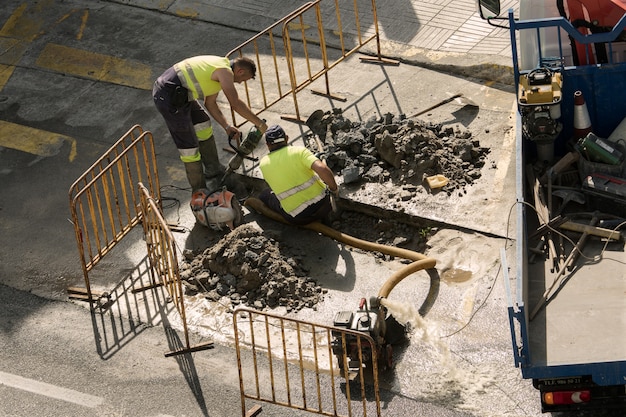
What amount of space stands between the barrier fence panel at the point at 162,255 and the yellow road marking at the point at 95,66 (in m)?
3.65

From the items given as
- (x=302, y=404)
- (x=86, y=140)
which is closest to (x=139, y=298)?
(x=302, y=404)

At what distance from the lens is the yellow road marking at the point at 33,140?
1260 cm

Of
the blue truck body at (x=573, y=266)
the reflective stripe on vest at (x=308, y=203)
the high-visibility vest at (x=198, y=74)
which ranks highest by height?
the blue truck body at (x=573, y=266)

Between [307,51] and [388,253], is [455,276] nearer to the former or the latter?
[388,253]

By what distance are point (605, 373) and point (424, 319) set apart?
8.23ft

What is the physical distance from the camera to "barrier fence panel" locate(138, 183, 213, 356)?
9.24 metres

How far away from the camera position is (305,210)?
1054 centimetres

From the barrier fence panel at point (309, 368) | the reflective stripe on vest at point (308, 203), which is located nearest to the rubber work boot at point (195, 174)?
the reflective stripe on vest at point (308, 203)

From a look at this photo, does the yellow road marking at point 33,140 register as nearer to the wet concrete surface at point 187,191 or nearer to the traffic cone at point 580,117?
the wet concrete surface at point 187,191

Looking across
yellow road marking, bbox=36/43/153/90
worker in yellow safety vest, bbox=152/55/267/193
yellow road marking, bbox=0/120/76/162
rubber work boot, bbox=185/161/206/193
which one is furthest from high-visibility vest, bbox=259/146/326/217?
yellow road marking, bbox=36/43/153/90

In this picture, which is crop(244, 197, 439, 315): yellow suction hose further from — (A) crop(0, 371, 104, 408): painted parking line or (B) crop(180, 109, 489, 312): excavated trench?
(A) crop(0, 371, 104, 408): painted parking line

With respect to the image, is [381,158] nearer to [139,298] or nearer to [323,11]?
[139,298]

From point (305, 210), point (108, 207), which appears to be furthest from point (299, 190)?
point (108, 207)

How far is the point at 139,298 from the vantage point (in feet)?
33.6
